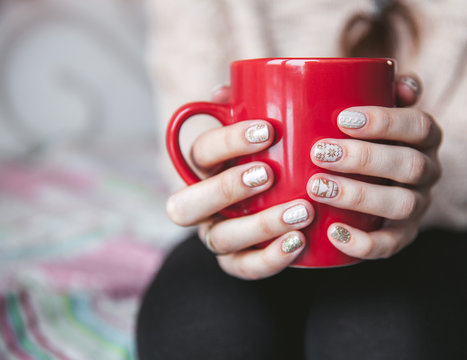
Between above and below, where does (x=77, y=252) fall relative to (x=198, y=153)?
below

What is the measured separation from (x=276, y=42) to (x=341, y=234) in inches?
18.6

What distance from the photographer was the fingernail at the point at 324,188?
1.32 ft

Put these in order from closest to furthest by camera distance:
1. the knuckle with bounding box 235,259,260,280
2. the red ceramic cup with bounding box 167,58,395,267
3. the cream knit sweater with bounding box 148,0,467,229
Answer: the red ceramic cup with bounding box 167,58,395,267, the knuckle with bounding box 235,259,260,280, the cream knit sweater with bounding box 148,0,467,229

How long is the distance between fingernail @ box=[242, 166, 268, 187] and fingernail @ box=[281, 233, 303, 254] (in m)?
0.06

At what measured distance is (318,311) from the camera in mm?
532

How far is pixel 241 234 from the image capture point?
453mm

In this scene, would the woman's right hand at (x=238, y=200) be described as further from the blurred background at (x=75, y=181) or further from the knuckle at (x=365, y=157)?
the blurred background at (x=75, y=181)

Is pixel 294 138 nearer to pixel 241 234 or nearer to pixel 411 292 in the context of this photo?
pixel 241 234

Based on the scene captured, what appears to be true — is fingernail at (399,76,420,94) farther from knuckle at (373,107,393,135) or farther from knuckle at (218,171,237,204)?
knuckle at (218,171,237,204)

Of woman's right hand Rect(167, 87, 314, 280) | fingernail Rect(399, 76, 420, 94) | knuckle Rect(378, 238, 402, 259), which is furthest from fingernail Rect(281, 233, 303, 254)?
fingernail Rect(399, 76, 420, 94)

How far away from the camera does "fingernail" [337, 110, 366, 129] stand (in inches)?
15.3

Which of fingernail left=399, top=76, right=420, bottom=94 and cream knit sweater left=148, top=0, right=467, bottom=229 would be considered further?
cream knit sweater left=148, top=0, right=467, bottom=229

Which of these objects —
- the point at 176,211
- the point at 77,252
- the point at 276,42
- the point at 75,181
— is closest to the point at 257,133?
the point at 176,211

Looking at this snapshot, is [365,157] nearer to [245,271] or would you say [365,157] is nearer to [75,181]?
[245,271]
